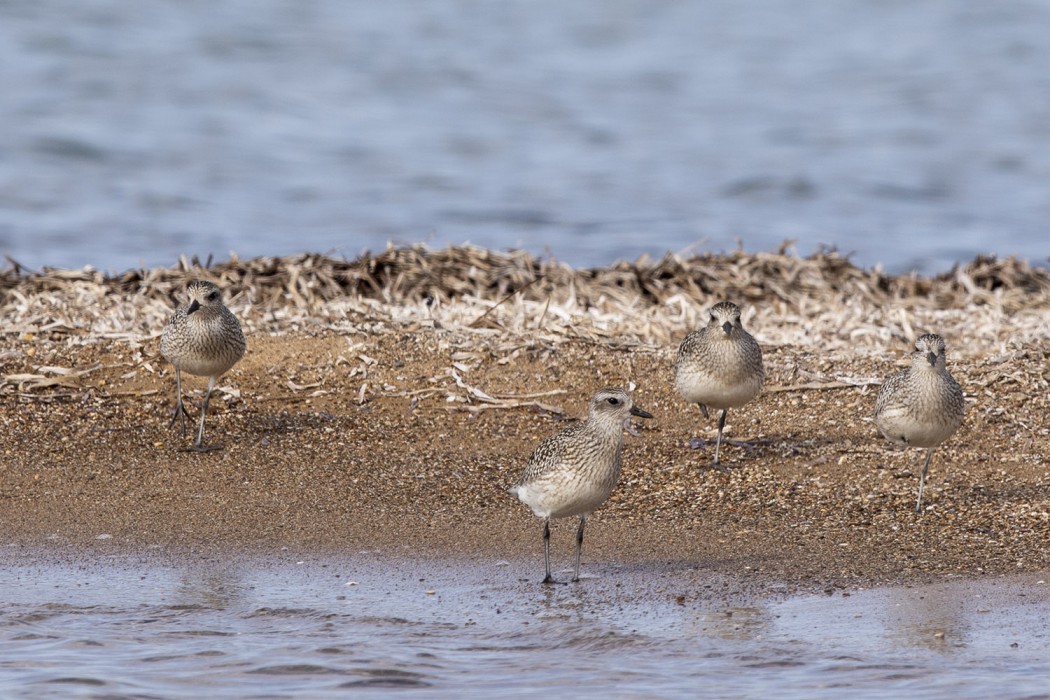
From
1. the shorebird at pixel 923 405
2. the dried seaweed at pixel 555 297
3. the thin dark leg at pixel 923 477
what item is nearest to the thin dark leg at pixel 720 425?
the shorebird at pixel 923 405

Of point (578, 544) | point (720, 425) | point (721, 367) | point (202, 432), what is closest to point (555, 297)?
point (720, 425)

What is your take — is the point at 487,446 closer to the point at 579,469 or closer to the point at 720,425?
the point at 720,425

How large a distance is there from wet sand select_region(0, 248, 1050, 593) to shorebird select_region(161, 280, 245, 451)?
292 millimetres

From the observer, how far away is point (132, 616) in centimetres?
654

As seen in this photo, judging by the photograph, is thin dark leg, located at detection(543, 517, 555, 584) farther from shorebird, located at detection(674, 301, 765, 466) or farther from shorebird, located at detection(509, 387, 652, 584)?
shorebird, located at detection(674, 301, 765, 466)

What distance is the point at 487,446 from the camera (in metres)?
9.13

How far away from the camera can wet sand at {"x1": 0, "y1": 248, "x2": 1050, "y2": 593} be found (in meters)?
7.51

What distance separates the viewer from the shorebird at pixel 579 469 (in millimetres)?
7055

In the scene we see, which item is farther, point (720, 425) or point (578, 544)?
point (720, 425)

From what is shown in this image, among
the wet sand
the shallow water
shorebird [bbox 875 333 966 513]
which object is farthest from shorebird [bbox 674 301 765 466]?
the shallow water

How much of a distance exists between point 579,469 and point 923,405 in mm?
2159

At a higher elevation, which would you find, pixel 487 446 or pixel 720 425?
pixel 720 425

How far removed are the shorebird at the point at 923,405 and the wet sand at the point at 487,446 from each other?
1.00 feet

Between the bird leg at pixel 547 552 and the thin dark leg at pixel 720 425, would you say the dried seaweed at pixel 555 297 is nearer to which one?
the thin dark leg at pixel 720 425
